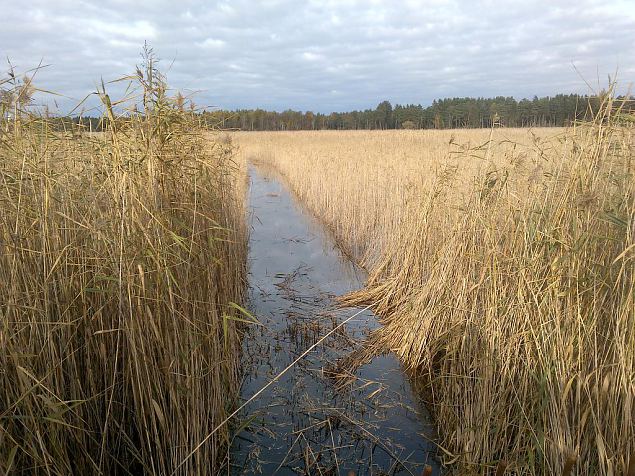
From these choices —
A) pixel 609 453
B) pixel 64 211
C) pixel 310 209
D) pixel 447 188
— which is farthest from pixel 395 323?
pixel 310 209

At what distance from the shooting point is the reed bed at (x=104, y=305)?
1.86m

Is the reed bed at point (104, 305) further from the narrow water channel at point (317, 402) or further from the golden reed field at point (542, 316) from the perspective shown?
the golden reed field at point (542, 316)

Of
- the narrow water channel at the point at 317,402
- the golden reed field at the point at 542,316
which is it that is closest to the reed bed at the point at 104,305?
Answer: the narrow water channel at the point at 317,402

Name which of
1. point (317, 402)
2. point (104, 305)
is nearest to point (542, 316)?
point (317, 402)

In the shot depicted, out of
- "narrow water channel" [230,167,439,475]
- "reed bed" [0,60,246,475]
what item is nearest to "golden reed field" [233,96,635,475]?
"narrow water channel" [230,167,439,475]

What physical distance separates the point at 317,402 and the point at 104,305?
1.81 meters

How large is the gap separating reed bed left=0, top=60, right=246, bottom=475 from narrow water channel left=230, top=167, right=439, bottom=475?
514 mm

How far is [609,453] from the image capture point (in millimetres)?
1865

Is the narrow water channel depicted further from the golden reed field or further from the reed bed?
the reed bed

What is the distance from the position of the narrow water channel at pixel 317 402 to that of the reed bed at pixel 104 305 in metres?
0.51

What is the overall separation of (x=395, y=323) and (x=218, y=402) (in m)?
2.14

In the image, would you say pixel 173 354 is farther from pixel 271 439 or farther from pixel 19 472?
pixel 271 439

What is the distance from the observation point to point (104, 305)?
195 cm

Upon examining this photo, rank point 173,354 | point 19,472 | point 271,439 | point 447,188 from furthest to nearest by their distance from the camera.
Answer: point 447,188
point 271,439
point 173,354
point 19,472
